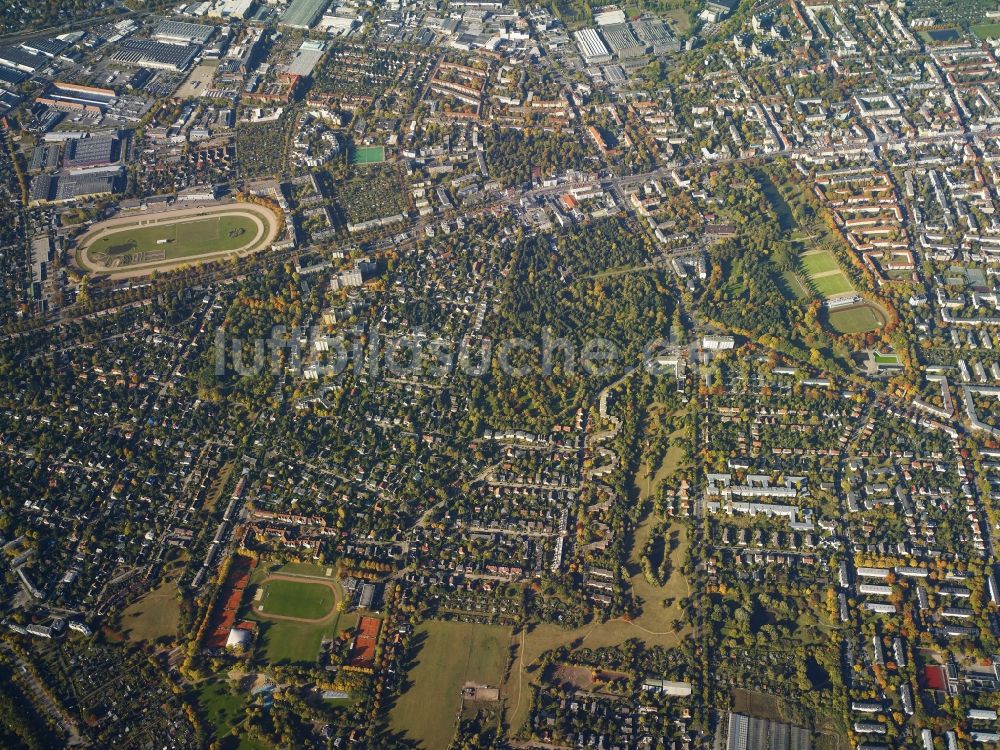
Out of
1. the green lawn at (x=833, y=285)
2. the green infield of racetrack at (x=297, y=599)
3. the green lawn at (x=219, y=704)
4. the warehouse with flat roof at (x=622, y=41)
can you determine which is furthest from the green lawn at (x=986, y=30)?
the green lawn at (x=219, y=704)

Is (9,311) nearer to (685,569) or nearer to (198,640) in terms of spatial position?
(198,640)

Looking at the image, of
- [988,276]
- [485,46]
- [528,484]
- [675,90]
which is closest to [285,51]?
[485,46]

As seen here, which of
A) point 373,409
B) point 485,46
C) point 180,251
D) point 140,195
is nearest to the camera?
point 373,409

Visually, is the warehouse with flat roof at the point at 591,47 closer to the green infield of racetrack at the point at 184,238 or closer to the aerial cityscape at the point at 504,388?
the aerial cityscape at the point at 504,388

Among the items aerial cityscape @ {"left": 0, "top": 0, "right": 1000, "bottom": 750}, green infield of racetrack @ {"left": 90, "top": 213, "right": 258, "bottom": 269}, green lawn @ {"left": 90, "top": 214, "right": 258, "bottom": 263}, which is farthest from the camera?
green infield of racetrack @ {"left": 90, "top": 213, "right": 258, "bottom": 269}

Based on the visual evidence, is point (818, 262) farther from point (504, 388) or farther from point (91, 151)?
point (91, 151)

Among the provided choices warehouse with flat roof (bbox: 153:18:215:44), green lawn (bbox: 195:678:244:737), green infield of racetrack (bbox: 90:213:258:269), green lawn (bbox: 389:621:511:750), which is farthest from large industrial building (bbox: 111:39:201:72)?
green lawn (bbox: 389:621:511:750)

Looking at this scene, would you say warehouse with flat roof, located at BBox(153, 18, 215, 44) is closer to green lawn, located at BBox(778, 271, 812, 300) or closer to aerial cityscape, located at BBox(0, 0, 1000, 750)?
aerial cityscape, located at BBox(0, 0, 1000, 750)
